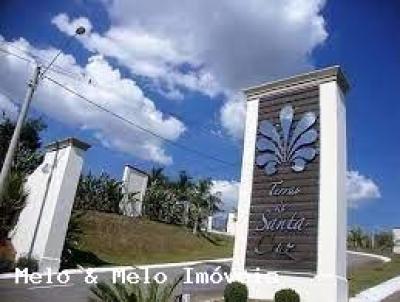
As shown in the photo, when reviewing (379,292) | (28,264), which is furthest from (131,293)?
(379,292)

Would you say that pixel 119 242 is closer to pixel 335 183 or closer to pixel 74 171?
pixel 74 171

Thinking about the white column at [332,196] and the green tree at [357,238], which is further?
the green tree at [357,238]

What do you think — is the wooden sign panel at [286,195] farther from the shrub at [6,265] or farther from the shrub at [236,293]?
the shrub at [6,265]

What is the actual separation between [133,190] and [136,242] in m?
8.18

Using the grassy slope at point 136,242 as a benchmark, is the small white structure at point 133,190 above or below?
above

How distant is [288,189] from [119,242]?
1634 cm

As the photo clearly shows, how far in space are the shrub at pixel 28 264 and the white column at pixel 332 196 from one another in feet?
34.9

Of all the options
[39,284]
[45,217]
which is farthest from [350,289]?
[45,217]

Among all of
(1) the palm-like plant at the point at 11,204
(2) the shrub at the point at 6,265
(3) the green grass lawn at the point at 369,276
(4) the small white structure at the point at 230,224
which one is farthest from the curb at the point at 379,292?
(4) the small white structure at the point at 230,224

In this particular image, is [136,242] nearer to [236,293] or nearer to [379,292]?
[379,292]

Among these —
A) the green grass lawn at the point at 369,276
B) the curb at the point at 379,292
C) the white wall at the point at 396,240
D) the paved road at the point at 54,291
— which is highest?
the white wall at the point at 396,240

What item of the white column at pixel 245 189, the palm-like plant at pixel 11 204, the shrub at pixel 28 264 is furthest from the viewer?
the palm-like plant at pixel 11 204

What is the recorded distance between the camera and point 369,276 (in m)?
23.0

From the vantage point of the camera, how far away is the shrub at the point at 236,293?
1338 centimetres
